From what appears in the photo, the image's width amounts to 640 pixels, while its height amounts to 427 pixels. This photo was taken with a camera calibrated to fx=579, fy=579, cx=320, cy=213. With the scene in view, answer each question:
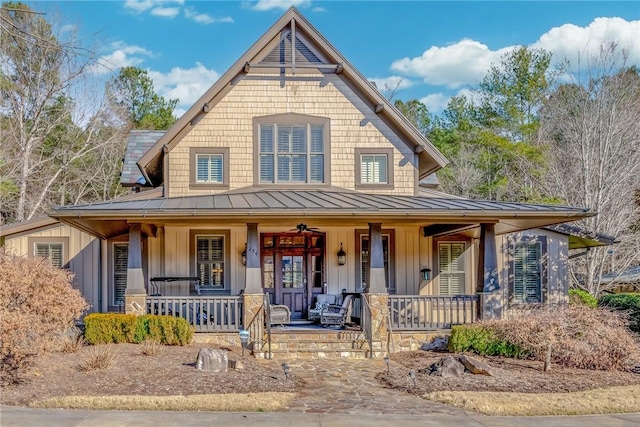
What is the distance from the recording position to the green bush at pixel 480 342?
11.5 metres

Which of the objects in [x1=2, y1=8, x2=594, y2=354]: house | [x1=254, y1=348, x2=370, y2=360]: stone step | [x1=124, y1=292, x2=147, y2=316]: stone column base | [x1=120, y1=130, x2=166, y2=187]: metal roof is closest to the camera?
[x1=254, y1=348, x2=370, y2=360]: stone step

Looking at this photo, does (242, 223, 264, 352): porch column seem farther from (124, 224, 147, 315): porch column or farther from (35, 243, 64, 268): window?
(35, 243, 64, 268): window

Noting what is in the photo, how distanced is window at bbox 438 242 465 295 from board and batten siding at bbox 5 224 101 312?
896 centimetres

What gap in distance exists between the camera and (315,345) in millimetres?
12016

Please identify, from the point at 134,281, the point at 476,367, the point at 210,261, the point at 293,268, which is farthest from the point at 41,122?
the point at 476,367

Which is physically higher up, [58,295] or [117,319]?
[58,295]

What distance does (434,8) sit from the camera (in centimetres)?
1677

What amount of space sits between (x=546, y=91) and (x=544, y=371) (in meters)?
25.7

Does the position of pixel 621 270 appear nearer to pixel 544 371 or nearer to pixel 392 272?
pixel 392 272

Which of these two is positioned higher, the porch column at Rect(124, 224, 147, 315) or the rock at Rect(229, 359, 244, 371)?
the porch column at Rect(124, 224, 147, 315)

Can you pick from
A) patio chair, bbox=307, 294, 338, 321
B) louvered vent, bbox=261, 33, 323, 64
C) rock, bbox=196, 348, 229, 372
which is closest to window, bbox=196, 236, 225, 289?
patio chair, bbox=307, 294, 338, 321

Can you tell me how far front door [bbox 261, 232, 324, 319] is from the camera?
1495 centimetres

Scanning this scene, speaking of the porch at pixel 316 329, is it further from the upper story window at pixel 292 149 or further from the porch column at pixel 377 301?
the upper story window at pixel 292 149

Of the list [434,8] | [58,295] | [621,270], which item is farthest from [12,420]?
[621,270]
